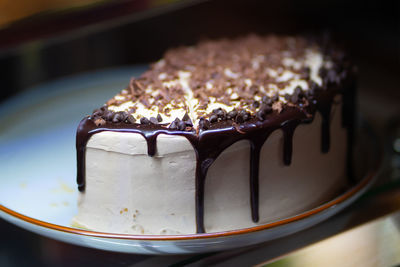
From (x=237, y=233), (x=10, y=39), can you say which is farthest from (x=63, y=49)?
(x=237, y=233)

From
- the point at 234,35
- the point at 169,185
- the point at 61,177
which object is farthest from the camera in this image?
the point at 234,35

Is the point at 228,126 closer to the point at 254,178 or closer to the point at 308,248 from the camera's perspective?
the point at 254,178

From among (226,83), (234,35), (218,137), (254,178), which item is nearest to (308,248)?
(254,178)

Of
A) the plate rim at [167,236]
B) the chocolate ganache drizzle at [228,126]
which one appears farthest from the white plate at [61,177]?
the chocolate ganache drizzle at [228,126]

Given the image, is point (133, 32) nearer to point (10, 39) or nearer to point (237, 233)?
point (10, 39)

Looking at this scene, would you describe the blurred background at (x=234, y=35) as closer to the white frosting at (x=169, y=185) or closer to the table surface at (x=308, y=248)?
the table surface at (x=308, y=248)

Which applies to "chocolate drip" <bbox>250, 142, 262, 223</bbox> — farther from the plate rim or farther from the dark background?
the dark background
